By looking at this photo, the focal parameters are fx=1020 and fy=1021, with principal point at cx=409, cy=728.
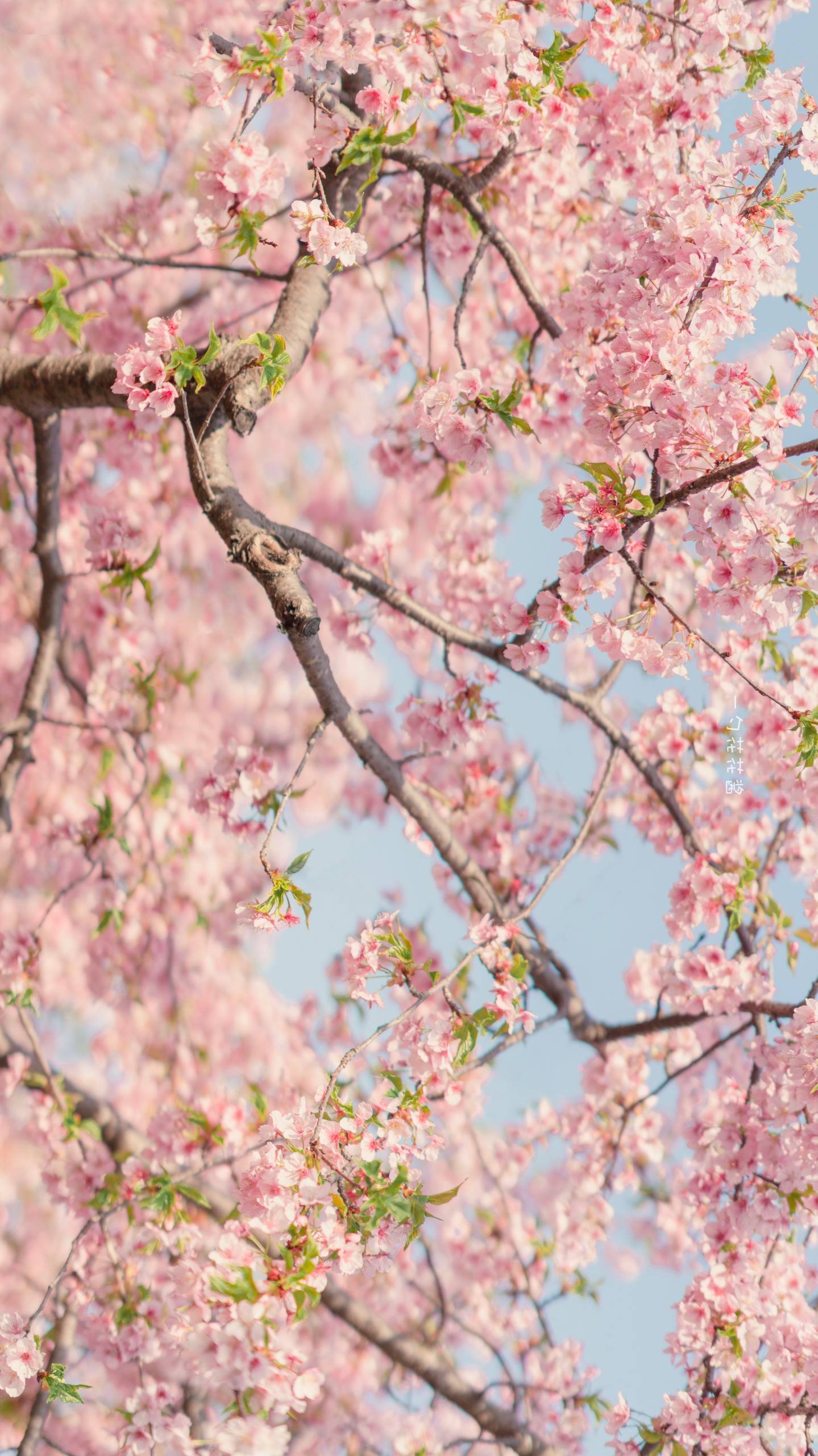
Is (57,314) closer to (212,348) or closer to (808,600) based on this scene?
(212,348)

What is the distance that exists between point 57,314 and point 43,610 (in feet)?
4.23

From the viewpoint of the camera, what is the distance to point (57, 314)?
2717 millimetres

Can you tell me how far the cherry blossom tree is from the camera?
81.6 inches

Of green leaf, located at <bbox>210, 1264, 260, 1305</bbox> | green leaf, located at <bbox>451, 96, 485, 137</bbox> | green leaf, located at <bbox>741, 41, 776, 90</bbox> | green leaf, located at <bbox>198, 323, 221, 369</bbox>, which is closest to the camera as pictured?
green leaf, located at <bbox>210, 1264, 260, 1305</bbox>

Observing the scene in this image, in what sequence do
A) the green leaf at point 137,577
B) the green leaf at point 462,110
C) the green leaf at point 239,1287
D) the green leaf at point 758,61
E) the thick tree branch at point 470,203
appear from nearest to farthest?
the green leaf at point 239,1287, the green leaf at point 462,110, the green leaf at point 758,61, the thick tree branch at point 470,203, the green leaf at point 137,577

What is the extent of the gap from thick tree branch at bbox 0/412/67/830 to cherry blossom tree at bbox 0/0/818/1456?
2cm

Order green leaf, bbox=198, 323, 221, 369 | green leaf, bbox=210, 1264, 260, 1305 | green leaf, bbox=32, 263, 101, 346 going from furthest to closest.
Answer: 1. green leaf, bbox=32, 263, 101, 346
2. green leaf, bbox=198, 323, 221, 369
3. green leaf, bbox=210, 1264, 260, 1305

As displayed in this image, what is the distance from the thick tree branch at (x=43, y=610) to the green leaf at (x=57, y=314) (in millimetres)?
592

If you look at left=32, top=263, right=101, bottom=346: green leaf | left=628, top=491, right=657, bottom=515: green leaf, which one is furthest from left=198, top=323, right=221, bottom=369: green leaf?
left=628, top=491, right=657, bottom=515: green leaf

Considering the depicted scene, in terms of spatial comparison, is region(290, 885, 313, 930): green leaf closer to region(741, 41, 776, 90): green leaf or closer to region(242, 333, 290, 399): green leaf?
region(242, 333, 290, 399): green leaf

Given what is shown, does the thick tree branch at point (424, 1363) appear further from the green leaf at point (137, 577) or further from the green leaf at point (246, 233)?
the green leaf at point (246, 233)

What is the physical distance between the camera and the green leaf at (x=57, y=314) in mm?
2642

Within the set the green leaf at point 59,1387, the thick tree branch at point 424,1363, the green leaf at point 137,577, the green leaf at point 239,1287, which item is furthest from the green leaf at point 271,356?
the thick tree branch at point 424,1363

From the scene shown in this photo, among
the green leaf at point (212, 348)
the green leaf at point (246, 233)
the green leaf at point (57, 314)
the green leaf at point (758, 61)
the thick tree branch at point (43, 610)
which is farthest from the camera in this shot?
the thick tree branch at point (43, 610)
